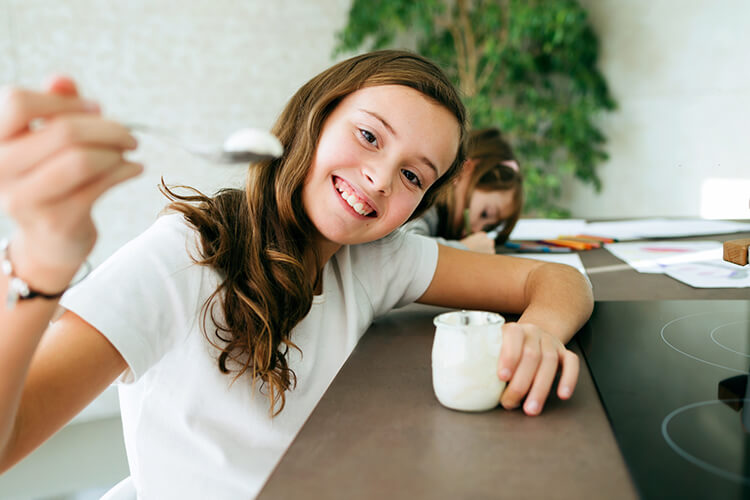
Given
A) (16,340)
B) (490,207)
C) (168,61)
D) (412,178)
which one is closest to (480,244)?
(490,207)

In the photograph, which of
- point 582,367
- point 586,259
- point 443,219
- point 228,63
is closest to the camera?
point 582,367

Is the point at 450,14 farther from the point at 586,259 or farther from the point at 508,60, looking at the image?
the point at 586,259

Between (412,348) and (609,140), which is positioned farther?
(609,140)

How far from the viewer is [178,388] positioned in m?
0.74

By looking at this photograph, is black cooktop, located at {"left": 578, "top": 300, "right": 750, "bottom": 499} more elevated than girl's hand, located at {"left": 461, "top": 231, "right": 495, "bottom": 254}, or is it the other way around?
black cooktop, located at {"left": 578, "top": 300, "right": 750, "bottom": 499}

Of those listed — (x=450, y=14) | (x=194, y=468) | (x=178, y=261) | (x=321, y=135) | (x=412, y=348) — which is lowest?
(x=194, y=468)

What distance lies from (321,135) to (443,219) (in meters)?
1.00

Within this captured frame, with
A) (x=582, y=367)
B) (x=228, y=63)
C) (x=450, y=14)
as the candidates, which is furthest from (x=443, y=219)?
(x=450, y=14)

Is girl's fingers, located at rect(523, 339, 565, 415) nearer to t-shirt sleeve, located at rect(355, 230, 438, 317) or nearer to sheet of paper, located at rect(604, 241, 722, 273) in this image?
t-shirt sleeve, located at rect(355, 230, 438, 317)

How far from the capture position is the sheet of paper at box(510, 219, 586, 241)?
184 centimetres

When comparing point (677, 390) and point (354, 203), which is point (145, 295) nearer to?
point (354, 203)

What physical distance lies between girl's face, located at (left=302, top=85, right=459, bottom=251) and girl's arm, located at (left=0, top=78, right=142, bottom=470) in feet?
1.50

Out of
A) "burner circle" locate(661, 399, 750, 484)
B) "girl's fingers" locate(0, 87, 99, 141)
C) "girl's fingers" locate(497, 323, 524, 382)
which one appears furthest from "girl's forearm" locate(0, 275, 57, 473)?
"burner circle" locate(661, 399, 750, 484)

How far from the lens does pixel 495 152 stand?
1.92 metres
